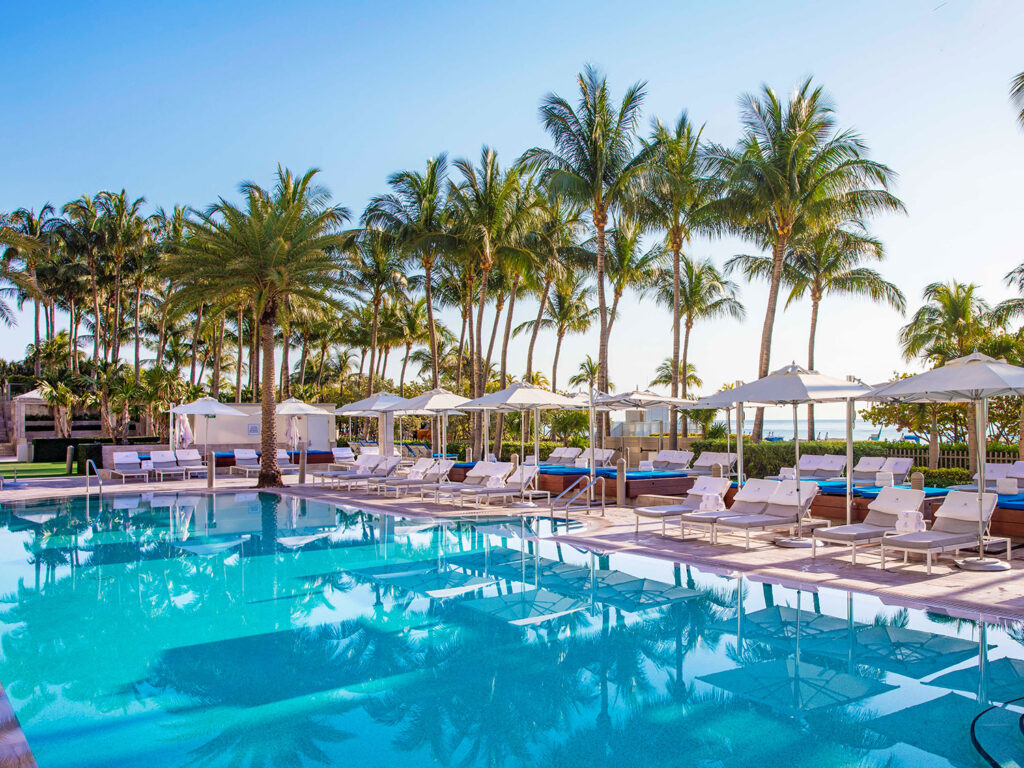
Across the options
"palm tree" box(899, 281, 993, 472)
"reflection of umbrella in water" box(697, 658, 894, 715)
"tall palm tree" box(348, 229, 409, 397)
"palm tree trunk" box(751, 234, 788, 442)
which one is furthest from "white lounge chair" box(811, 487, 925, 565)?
"tall palm tree" box(348, 229, 409, 397)

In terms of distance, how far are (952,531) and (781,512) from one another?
246cm

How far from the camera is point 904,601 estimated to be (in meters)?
7.69

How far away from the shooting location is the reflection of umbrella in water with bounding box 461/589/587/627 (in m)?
7.48

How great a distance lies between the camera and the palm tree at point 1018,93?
47.7 feet

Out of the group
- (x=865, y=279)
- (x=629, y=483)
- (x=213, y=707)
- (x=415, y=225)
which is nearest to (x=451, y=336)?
(x=415, y=225)

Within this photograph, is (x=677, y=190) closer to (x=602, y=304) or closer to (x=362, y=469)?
(x=602, y=304)

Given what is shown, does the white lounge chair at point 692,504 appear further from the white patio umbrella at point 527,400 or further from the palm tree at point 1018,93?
the palm tree at point 1018,93

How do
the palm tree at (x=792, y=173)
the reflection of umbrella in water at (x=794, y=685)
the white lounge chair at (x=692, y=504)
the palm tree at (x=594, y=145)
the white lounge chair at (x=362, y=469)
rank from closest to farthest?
the reflection of umbrella in water at (x=794, y=685) → the white lounge chair at (x=692, y=504) → the white lounge chair at (x=362, y=469) → the palm tree at (x=792, y=173) → the palm tree at (x=594, y=145)

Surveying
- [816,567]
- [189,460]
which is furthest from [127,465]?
[816,567]

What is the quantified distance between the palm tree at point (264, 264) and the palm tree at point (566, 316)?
17.1m

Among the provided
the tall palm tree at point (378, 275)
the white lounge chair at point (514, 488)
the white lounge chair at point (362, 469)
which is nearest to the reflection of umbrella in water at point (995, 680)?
the white lounge chair at point (514, 488)

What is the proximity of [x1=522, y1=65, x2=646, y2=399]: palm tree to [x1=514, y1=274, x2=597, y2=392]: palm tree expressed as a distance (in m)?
12.3

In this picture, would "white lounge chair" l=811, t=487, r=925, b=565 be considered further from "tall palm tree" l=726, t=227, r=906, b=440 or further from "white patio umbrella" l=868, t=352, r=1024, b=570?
"tall palm tree" l=726, t=227, r=906, b=440

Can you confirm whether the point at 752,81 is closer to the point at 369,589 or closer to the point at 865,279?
the point at 865,279
